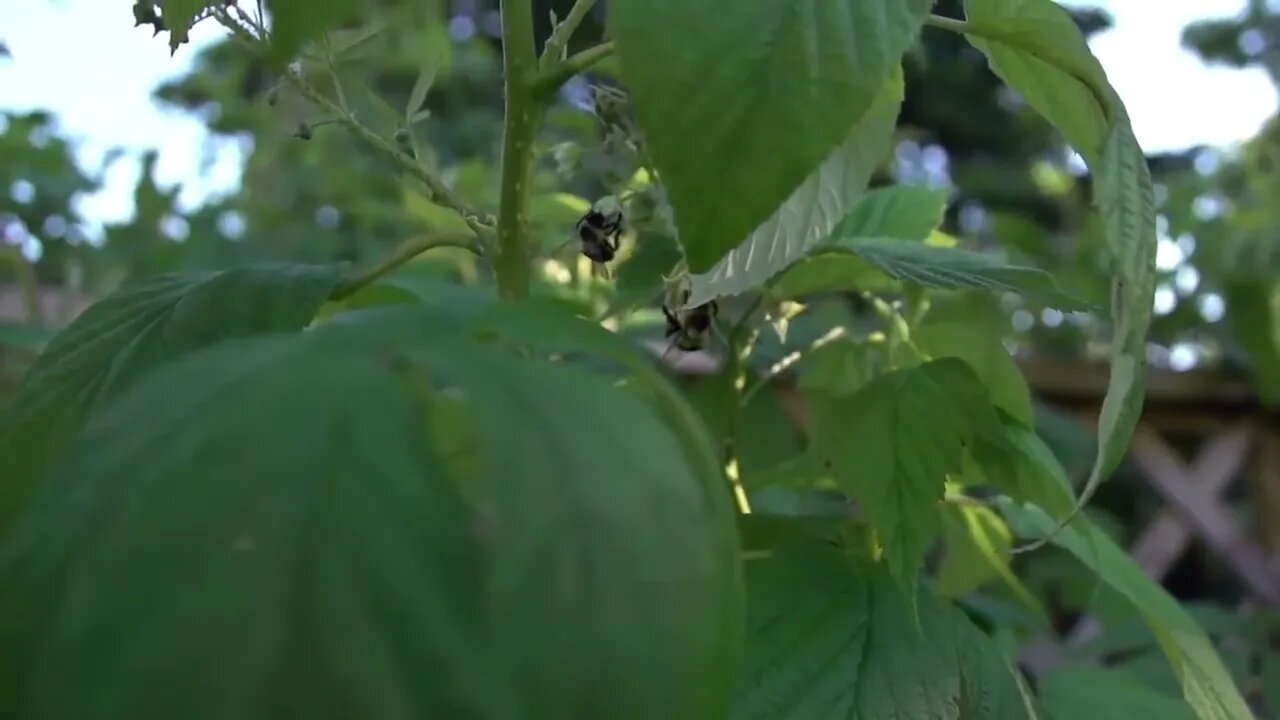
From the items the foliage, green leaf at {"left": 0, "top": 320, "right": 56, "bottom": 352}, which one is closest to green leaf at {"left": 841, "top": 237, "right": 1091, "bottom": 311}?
the foliage

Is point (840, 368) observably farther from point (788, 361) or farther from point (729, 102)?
→ point (729, 102)

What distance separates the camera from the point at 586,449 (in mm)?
169

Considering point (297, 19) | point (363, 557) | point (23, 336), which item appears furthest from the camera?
point (23, 336)

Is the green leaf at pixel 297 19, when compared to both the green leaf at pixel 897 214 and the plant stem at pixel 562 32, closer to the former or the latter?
the plant stem at pixel 562 32

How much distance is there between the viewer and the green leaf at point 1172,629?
0.42 meters

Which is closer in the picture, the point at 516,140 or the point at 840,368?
the point at 516,140

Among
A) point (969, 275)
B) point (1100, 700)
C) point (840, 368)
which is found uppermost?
point (969, 275)

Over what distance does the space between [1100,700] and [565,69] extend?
34 centimetres

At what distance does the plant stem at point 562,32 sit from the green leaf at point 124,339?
9cm

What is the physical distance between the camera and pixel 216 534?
0.16 metres

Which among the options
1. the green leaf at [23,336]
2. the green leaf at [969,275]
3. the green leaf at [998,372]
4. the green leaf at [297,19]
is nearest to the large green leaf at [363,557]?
the green leaf at [297,19]

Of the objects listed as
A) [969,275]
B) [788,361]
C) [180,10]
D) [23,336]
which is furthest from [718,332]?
[23,336]

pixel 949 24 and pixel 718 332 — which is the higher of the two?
pixel 949 24

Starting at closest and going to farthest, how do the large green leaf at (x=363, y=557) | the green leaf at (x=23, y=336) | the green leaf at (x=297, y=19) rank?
the large green leaf at (x=363, y=557) → the green leaf at (x=297, y=19) → the green leaf at (x=23, y=336)
